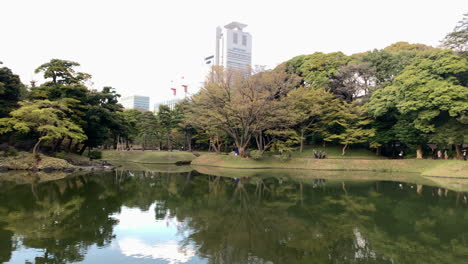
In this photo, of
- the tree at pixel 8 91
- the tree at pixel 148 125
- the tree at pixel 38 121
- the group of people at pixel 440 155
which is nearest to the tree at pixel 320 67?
the group of people at pixel 440 155

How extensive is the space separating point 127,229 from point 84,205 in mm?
3973

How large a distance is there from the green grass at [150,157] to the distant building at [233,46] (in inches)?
2705

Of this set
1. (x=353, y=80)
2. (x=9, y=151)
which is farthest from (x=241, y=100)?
(x=9, y=151)

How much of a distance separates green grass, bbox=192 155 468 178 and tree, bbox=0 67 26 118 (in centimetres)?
2088

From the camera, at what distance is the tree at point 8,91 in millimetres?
27094

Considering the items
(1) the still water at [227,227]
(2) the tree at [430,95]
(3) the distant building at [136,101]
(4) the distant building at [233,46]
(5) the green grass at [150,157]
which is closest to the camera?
(1) the still water at [227,227]

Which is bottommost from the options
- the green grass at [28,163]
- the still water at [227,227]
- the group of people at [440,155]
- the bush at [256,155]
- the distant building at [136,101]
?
the still water at [227,227]

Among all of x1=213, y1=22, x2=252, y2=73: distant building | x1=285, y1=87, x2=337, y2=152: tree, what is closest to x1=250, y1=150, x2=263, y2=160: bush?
x1=285, y1=87, x2=337, y2=152: tree

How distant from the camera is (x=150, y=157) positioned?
40875 mm

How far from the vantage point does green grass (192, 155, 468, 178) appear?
2423 centimetres

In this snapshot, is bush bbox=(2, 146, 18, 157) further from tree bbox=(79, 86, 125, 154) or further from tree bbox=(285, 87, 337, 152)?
tree bbox=(285, 87, 337, 152)

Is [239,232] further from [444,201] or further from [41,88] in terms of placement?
[41,88]

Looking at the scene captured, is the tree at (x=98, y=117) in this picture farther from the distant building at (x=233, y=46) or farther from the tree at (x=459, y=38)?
the distant building at (x=233, y=46)

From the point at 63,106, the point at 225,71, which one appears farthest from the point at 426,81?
the point at 63,106
